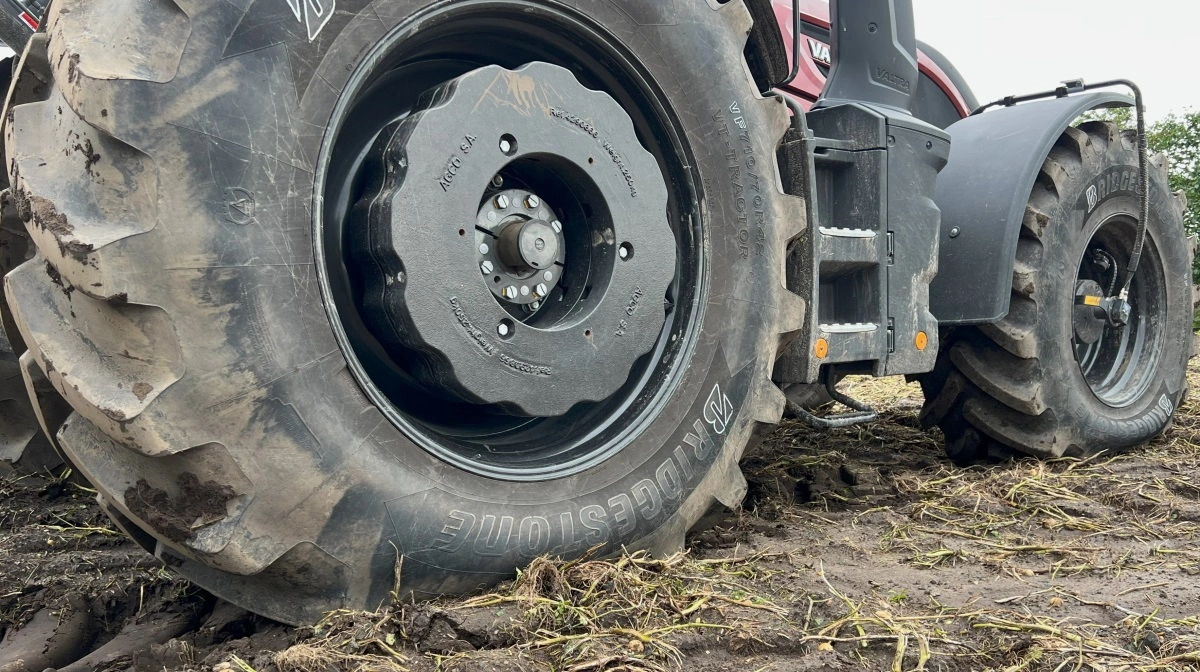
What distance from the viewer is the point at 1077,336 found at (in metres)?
3.83

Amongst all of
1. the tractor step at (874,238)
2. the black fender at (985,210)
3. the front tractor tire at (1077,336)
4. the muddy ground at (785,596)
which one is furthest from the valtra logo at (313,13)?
the front tractor tire at (1077,336)

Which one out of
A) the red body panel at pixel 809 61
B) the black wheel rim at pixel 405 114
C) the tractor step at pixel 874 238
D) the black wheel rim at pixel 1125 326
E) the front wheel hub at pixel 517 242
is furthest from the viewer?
the red body panel at pixel 809 61

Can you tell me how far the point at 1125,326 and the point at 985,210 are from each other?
132 cm

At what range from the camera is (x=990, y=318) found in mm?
3352

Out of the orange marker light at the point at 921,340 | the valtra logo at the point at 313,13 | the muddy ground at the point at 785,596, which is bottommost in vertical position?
the muddy ground at the point at 785,596

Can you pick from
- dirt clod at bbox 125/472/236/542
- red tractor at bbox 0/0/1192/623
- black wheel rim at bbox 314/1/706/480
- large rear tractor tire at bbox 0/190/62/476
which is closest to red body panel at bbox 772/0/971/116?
red tractor at bbox 0/0/1192/623

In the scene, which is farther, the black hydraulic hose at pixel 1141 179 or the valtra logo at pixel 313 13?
the black hydraulic hose at pixel 1141 179

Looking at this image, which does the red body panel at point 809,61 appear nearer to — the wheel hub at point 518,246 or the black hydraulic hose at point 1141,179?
the black hydraulic hose at point 1141,179

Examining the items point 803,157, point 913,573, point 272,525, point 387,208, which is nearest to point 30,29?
point 387,208

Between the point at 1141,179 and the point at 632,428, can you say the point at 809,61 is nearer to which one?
the point at 1141,179

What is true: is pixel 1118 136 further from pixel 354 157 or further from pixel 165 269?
pixel 165 269

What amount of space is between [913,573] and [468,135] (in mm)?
1507

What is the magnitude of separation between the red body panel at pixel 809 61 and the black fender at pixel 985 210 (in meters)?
1.31

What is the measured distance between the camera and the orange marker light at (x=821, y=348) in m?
2.78
